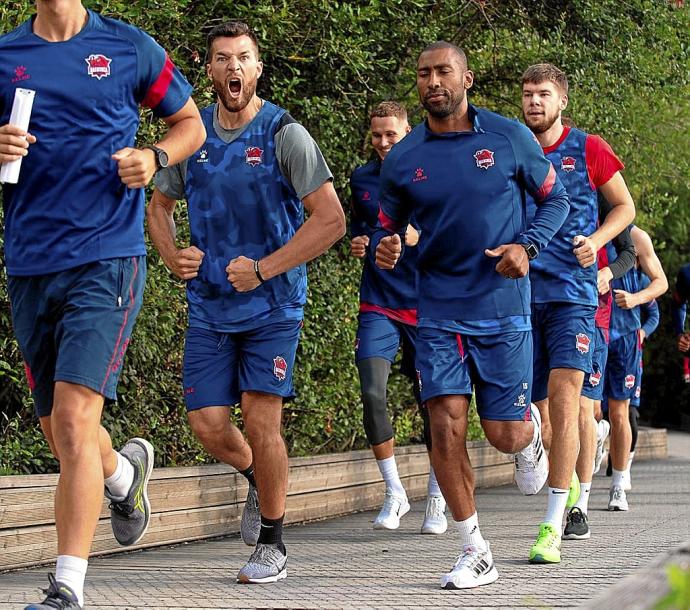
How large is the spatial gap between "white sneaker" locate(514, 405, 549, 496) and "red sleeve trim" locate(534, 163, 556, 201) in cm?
176

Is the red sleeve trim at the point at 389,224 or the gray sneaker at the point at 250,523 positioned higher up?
the red sleeve trim at the point at 389,224

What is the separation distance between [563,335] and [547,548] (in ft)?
4.16

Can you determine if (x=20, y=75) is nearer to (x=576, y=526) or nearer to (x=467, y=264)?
(x=467, y=264)

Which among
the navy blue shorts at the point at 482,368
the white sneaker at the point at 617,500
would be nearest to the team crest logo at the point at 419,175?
the navy blue shorts at the point at 482,368

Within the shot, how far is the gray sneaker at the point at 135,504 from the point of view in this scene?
6227 mm


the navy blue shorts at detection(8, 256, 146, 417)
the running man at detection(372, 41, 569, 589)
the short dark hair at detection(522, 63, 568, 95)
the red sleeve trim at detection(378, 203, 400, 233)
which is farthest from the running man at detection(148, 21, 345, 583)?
the short dark hair at detection(522, 63, 568, 95)

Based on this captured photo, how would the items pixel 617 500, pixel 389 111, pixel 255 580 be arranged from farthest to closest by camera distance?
pixel 617 500
pixel 389 111
pixel 255 580

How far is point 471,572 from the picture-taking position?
19.9ft

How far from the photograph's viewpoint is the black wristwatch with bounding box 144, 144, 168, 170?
5395mm

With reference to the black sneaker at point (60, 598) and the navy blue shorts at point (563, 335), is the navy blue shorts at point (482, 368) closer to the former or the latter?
the navy blue shorts at point (563, 335)

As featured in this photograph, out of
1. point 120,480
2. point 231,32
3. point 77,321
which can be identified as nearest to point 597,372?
point 231,32

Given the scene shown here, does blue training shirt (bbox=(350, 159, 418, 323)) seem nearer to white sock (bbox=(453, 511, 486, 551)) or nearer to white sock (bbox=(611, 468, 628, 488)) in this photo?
white sock (bbox=(611, 468, 628, 488))

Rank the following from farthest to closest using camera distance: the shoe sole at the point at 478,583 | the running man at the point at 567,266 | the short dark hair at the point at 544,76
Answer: the short dark hair at the point at 544,76
the running man at the point at 567,266
the shoe sole at the point at 478,583

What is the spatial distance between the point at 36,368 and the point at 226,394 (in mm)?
1466
